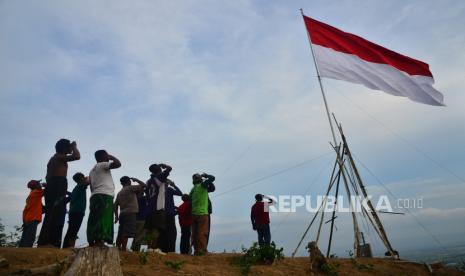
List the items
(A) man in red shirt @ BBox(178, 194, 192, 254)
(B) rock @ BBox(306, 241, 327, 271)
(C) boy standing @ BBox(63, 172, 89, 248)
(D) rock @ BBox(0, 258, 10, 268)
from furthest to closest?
(A) man in red shirt @ BBox(178, 194, 192, 254)
(B) rock @ BBox(306, 241, 327, 271)
(C) boy standing @ BBox(63, 172, 89, 248)
(D) rock @ BBox(0, 258, 10, 268)

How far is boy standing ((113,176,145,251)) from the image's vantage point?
798 cm

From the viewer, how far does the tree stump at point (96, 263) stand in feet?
15.0

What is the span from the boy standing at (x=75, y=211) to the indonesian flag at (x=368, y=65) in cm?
759

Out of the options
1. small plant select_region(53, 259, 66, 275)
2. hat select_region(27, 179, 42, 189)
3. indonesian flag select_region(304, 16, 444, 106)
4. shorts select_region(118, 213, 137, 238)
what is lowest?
small plant select_region(53, 259, 66, 275)

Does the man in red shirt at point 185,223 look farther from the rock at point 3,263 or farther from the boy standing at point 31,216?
the rock at point 3,263

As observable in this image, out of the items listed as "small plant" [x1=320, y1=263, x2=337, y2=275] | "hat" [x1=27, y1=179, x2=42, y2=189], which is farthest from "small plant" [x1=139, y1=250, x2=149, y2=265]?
"small plant" [x1=320, y1=263, x2=337, y2=275]

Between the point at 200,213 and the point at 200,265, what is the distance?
1.72m

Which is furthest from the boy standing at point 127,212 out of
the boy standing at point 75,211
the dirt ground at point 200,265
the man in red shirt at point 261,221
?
the man in red shirt at point 261,221

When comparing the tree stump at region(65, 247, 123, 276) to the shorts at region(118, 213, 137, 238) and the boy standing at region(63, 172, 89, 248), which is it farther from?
the shorts at region(118, 213, 137, 238)

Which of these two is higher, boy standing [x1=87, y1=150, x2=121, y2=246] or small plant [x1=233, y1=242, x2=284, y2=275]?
boy standing [x1=87, y1=150, x2=121, y2=246]

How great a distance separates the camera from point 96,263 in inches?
186

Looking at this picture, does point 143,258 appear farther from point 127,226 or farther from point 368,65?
point 368,65

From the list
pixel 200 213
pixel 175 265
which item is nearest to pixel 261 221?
pixel 200 213

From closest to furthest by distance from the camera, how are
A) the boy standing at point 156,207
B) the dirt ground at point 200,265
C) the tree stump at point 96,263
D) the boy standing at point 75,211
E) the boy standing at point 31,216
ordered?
1. the tree stump at point 96,263
2. the dirt ground at point 200,265
3. the boy standing at point 75,211
4. the boy standing at point 31,216
5. the boy standing at point 156,207
